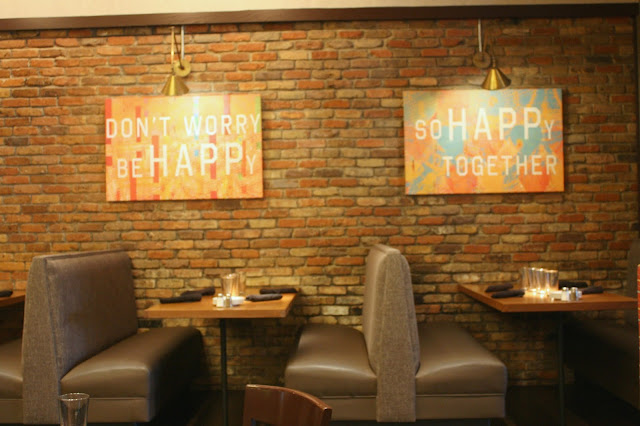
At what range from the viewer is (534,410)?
3939 millimetres

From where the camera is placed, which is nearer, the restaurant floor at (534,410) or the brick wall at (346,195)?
the restaurant floor at (534,410)

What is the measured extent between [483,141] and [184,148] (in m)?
2.46

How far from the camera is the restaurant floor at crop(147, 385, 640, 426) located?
373 cm

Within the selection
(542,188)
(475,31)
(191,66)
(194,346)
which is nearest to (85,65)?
(191,66)

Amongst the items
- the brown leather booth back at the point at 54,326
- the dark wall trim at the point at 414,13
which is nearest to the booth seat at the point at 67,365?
the brown leather booth back at the point at 54,326

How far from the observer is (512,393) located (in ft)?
14.2

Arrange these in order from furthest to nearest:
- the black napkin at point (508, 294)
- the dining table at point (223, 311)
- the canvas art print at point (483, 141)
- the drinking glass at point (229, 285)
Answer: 1. the canvas art print at point (483, 141)
2. the drinking glass at point (229, 285)
3. the black napkin at point (508, 294)
4. the dining table at point (223, 311)

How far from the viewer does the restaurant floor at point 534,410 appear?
373cm

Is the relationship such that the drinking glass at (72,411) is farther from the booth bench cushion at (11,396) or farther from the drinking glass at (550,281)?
the drinking glass at (550,281)

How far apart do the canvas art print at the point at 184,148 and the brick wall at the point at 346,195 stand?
0.37ft

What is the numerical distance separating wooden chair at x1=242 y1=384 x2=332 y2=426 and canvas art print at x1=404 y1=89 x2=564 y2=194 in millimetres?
3095

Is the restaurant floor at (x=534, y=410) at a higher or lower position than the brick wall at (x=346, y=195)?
lower

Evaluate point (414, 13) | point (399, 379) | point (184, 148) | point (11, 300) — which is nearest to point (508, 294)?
point (399, 379)

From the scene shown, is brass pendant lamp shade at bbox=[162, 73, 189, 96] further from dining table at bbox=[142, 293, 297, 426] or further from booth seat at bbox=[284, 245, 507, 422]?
booth seat at bbox=[284, 245, 507, 422]
